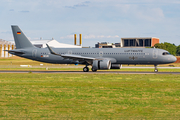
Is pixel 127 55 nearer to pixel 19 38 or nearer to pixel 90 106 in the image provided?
pixel 19 38

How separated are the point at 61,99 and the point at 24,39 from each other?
34145 mm

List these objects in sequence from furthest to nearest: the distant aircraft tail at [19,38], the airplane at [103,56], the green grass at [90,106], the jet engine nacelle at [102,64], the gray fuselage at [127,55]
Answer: the distant aircraft tail at [19,38], the gray fuselage at [127,55], the airplane at [103,56], the jet engine nacelle at [102,64], the green grass at [90,106]

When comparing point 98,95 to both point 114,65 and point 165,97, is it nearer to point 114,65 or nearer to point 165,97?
point 165,97

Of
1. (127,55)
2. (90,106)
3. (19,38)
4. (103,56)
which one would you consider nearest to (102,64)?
(103,56)

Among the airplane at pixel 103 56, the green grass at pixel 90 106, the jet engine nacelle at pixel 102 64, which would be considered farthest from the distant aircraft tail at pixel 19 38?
the green grass at pixel 90 106

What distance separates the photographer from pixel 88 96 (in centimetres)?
1709

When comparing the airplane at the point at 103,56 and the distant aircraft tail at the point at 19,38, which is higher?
the distant aircraft tail at the point at 19,38

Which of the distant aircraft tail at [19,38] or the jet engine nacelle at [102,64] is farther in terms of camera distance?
the distant aircraft tail at [19,38]

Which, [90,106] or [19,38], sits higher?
[19,38]

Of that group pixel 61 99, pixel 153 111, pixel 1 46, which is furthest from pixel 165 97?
pixel 1 46

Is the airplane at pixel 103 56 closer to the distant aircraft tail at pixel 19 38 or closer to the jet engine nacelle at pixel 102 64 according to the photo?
the jet engine nacelle at pixel 102 64

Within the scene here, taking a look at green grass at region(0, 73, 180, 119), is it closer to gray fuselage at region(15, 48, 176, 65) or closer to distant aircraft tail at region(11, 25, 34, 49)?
gray fuselage at region(15, 48, 176, 65)

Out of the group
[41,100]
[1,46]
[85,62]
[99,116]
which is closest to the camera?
[99,116]

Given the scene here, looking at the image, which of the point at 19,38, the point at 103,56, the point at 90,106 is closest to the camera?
the point at 90,106
